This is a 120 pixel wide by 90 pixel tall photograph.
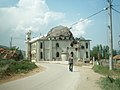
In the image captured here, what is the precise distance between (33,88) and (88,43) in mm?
83041

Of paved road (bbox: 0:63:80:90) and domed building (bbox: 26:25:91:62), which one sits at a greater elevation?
domed building (bbox: 26:25:91:62)

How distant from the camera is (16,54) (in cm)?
4472

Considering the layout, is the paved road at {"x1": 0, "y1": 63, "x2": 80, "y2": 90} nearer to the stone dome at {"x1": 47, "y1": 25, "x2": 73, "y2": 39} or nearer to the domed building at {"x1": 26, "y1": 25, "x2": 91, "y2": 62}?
the domed building at {"x1": 26, "y1": 25, "x2": 91, "y2": 62}

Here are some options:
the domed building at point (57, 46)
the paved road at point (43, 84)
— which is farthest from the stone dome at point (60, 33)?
A: the paved road at point (43, 84)

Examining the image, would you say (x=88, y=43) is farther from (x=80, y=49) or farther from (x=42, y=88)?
(x=42, y=88)

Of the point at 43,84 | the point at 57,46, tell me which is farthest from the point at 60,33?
the point at 43,84

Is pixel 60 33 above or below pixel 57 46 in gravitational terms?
above

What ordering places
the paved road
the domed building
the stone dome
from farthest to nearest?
the stone dome → the domed building → the paved road

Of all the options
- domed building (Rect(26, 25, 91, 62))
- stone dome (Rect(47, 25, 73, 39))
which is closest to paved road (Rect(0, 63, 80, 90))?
domed building (Rect(26, 25, 91, 62))

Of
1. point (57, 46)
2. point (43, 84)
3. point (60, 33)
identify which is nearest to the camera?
point (43, 84)

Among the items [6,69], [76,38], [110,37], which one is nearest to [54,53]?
[76,38]

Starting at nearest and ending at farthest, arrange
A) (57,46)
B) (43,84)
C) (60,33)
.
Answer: (43,84) < (60,33) < (57,46)

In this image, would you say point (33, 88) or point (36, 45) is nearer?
point (33, 88)

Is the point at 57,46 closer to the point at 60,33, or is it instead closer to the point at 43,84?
the point at 60,33
